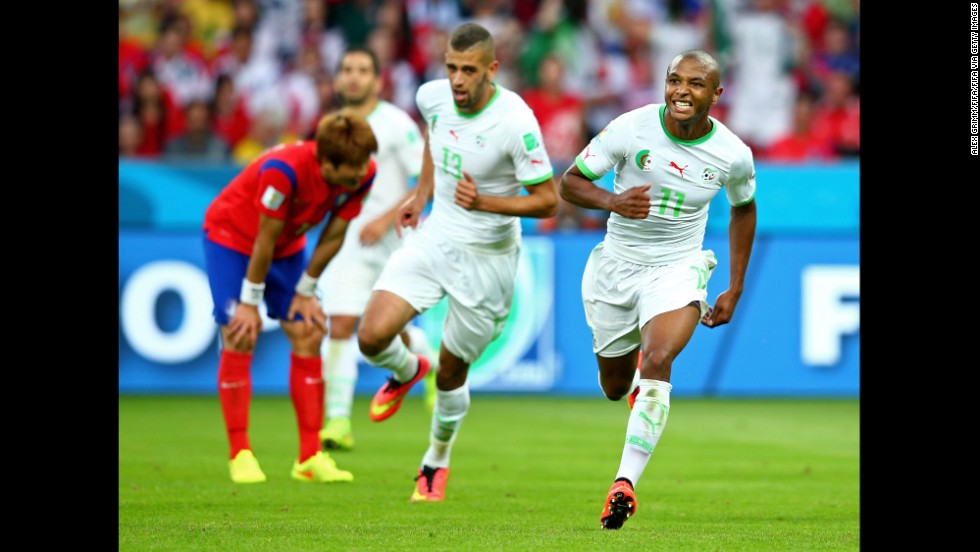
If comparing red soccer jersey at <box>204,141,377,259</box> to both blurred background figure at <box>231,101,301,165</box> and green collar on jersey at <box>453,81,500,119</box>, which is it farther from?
blurred background figure at <box>231,101,301,165</box>

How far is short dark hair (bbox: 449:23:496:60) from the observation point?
8.25 meters

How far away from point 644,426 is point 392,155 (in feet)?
15.6

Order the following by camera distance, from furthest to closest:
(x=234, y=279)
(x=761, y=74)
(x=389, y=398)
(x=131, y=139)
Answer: (x=761, y=74)
(x=131, y=139)
(x=389, y=398)
(x=234, y=279)

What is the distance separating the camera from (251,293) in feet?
28.1

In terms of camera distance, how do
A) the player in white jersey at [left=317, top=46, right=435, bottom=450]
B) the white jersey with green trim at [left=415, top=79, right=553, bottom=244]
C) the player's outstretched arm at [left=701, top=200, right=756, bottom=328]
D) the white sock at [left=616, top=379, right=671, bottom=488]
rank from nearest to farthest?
the white sock at [left=616, top=379, right=671, bottom=488] < the player's outstretched arm at [left=701, top=200, right=756, bottom=328] < the white jersey with green trim at [left=415, top=79, right=553, bottom=244] < the player in white jersey at [left=317, top=46, right=435, bottom=450]

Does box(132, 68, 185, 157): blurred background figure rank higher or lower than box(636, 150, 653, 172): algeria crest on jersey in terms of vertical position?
higher

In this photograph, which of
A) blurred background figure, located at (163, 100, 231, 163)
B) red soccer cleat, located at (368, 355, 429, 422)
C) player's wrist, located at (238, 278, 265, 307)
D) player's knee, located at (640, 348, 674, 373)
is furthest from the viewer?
blurred background figure, located at (163, 100, 231, 163)

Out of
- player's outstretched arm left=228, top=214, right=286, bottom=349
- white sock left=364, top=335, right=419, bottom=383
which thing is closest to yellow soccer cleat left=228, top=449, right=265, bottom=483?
player's outstretched arm left=228, top=214, right=286, bottom=349

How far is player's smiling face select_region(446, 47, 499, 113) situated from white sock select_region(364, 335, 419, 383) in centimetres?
144

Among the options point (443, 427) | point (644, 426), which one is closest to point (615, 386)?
point (443, 427)

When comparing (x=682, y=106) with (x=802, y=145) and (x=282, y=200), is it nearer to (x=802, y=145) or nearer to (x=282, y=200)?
(x=282, y=200)

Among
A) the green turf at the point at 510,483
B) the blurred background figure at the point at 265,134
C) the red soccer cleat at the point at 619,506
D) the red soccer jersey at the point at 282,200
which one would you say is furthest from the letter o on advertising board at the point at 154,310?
the red soccer cleat at the point at 619,506

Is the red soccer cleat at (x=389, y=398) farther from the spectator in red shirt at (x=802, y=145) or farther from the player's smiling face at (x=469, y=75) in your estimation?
the spectator in red shirt at (x=802, y=145)
